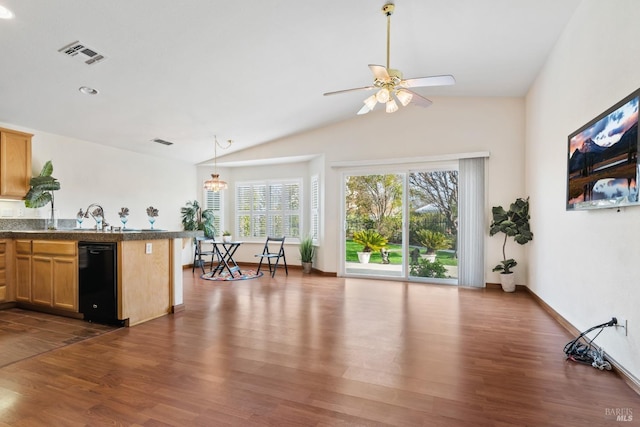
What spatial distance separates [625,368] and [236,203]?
755cm

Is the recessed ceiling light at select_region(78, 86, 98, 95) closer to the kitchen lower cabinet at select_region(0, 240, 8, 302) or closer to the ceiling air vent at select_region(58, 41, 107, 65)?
the ceiling air vent at select_region(58, 41, 107, 65)

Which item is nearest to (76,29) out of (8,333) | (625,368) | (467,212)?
(8,333)

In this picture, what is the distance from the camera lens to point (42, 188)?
4.73 metres

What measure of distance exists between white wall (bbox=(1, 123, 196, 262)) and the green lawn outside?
3932 mm

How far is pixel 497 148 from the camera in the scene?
558cm

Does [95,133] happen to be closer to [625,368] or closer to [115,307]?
[115,307]

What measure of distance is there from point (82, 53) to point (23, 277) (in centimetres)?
290

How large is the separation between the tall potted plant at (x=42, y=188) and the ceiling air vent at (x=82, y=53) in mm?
2158

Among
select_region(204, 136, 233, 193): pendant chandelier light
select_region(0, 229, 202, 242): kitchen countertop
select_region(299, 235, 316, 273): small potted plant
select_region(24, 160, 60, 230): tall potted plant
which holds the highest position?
select_region(204, 136, 233, 193): pendant chandelier light

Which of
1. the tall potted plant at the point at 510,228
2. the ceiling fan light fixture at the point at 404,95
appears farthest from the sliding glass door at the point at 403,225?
the ceiling fan light fixture at the point at 404,95

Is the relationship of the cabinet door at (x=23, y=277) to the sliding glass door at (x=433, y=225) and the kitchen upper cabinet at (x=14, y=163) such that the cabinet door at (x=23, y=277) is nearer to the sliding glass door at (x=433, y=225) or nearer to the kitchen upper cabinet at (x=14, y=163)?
the kitchen upper cabinet at (x=14, y=163)

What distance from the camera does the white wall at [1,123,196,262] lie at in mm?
5238

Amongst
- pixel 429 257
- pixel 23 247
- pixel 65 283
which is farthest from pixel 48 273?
pixel 429 257
